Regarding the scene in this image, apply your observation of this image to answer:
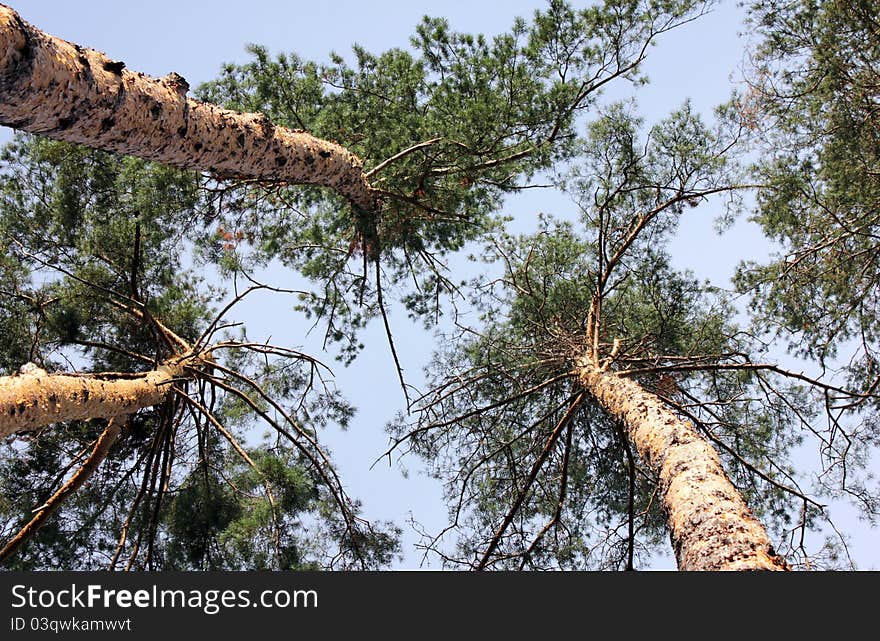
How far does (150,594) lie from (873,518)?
20.1 ft

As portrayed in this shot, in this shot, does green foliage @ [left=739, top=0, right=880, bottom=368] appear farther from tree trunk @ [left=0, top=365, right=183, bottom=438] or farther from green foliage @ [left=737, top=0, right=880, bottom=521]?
tree trunk @ [left=0, top=365, right=183, bottom=438]

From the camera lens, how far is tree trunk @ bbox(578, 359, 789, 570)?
3.05 m

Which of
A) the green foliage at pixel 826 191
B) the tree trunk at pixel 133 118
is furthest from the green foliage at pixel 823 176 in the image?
the tree trunk at pixel 133 118

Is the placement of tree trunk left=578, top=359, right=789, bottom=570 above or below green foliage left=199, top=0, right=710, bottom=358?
below

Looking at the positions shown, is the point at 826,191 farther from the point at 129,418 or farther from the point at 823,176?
the point at 129,418

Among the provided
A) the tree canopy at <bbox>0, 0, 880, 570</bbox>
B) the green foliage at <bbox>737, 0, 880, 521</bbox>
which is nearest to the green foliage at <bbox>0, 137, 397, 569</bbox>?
the tree canopy at <bbox>0, 0, 880, 570</bbox>

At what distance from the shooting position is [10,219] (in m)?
6.19

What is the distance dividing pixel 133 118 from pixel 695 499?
11.6 feet

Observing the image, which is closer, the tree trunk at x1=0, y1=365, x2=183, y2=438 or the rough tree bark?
the tree trunk at x1=0, y1=365, x2=183, y2=438

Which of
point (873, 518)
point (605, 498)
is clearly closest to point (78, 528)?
point (605, 498)

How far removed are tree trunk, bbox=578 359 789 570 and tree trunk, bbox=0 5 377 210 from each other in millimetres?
2991

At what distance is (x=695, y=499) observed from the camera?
3.43m

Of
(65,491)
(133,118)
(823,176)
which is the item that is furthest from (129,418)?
(823,176)

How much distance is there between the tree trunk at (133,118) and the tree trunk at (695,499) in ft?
9.81
